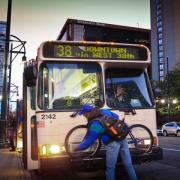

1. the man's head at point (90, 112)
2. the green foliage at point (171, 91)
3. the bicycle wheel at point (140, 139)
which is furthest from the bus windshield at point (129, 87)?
the green foliage at point (171, 91)

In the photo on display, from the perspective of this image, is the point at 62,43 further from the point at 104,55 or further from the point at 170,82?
the point at 170,82

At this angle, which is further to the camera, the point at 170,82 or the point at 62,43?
the point at 170,82

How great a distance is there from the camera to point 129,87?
945 cm

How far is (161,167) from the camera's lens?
1181 centimetres

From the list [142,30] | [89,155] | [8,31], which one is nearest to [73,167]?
[89,155]

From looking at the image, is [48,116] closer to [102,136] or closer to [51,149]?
[51,149]

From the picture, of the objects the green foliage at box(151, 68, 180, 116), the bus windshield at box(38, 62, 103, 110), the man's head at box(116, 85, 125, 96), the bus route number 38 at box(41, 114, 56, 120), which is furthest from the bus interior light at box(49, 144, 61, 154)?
the green foliage at box(151, 68, 180, 116)

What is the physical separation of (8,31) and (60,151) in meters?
15.8

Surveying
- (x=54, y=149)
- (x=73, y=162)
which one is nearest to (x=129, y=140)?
(x=73, y=162)

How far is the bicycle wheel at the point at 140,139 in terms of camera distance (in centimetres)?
915

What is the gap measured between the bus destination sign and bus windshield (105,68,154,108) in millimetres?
312

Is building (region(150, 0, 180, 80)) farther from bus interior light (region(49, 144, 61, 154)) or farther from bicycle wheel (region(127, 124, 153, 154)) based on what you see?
bus interior light (region(49, 144, 61, 154))

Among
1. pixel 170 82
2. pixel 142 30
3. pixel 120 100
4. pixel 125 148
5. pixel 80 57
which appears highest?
pixel 142 30

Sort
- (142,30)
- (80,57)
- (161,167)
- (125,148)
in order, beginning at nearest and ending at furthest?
(125,148) → (80,57) → (161,167) → (142,30)
